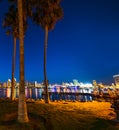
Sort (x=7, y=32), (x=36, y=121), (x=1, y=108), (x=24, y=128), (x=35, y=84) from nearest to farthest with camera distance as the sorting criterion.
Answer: (x=24, y=128) → (x=36, y=121) → (x=1, y=108) → (x=7, y=32) → (x=35, y=84)

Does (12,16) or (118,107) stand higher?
(12,16)

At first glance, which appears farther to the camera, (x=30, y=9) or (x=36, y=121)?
(x=30, y=9)

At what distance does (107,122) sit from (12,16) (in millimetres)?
17174

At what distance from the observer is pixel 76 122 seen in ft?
42.9

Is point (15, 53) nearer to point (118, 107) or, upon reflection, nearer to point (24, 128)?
point (118, 107)

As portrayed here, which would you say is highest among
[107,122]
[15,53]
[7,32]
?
[7,32]

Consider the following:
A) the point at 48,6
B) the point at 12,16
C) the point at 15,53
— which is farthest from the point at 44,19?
the point at 15,53

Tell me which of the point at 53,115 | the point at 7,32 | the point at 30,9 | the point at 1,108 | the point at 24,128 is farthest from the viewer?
the point at 7,32

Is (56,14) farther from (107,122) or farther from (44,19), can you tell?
(107,122)

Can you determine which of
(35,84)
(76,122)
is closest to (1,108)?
(76,122)

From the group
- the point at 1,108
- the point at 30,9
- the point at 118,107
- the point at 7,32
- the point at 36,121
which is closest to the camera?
the point at 36,121

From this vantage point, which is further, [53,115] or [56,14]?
[56,14]

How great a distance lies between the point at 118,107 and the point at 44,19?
43.0 feet

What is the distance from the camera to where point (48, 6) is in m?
24.0
